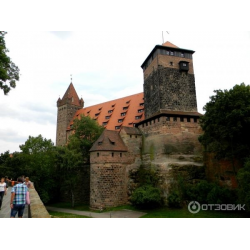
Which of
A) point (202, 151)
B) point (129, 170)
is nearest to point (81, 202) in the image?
point (129, 170)

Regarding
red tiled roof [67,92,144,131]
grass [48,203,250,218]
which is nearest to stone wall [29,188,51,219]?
grass [48,203,250,218]

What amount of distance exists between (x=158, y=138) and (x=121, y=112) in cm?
1409

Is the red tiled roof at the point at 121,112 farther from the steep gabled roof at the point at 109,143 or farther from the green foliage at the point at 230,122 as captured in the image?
the green foliage at the point at 230,122

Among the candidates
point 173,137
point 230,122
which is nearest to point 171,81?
point 173,137

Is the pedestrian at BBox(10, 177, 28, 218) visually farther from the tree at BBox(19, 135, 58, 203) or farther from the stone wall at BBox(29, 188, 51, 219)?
the tree at BBox(19, 135, 58, 203)

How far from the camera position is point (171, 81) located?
76.7 feet

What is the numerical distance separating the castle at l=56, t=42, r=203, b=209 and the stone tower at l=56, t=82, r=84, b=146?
23.7m

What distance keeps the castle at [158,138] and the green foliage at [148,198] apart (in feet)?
2.73

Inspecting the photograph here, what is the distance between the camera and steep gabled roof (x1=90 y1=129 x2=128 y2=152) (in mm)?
21811

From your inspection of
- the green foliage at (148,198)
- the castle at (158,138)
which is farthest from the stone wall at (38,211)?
the castle at (158,138)

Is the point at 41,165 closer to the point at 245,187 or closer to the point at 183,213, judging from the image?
the point at 183,213
